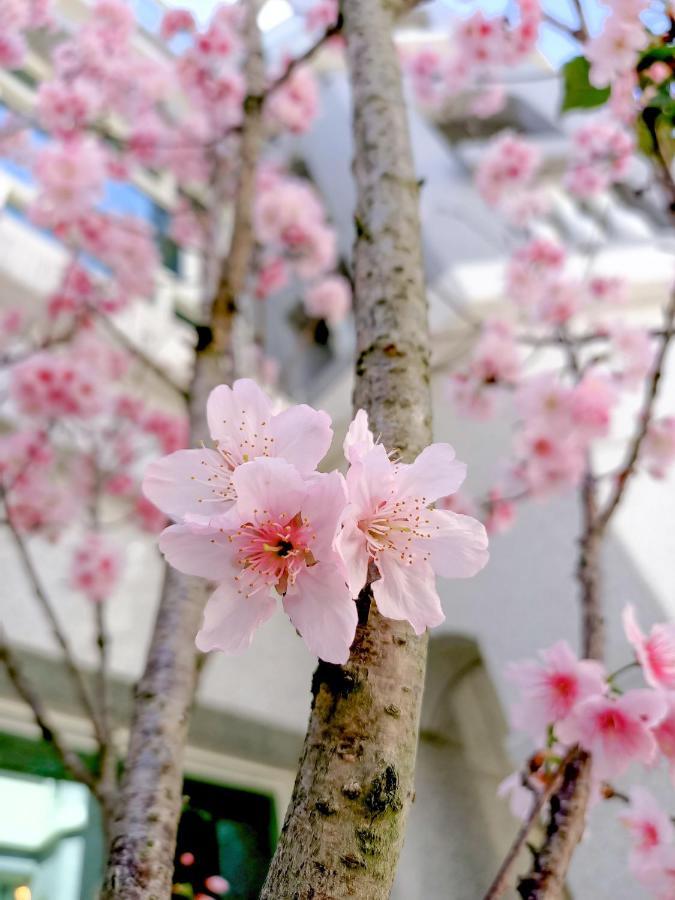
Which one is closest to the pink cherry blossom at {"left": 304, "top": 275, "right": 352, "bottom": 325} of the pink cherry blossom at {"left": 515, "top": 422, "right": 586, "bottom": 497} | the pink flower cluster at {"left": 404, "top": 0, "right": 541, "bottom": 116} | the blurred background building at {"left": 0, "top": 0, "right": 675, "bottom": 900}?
the blurred background building at {"left": 0, "top": 0, "right": 675, "bottom": 900}

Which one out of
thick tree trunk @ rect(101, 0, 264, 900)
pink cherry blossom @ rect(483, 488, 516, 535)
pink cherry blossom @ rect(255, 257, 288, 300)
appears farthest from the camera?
pink cherry blossom @ rect(255, 257, 288, 300)

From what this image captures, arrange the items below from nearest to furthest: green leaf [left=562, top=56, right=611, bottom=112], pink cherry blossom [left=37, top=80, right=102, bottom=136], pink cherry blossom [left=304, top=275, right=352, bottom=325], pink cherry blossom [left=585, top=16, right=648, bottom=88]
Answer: pink cherry blossom [left=585, top=16, right=648, bottom=88] < green leaf [left=562, top=56, right=611, bottom=112] < pink cherry blossom [left=37, top=80, right=102, bottom=136] < pink cherry blossom [left=304, top=275, right=352, bottom=325]

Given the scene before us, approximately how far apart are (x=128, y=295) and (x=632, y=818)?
2.72m

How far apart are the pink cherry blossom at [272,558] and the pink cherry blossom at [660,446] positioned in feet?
5.91

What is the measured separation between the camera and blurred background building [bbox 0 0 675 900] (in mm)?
1646

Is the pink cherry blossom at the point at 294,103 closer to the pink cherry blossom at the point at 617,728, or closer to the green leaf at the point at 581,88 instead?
the green leaf at the point at 581,88

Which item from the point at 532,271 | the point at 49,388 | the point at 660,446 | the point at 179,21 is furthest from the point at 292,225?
the point at 660,446

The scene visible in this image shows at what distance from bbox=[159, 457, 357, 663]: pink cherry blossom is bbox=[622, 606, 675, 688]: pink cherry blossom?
1.65ft

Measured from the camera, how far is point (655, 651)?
862 millimetres

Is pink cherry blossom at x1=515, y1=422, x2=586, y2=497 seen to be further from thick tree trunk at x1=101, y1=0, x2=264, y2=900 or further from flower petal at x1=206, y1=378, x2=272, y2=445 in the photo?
flower petal at x1=206, y1=378, x2=272, y2=445

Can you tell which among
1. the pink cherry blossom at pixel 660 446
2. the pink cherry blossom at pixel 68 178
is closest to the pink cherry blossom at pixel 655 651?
the pink cherry blossom at pixel 660 446

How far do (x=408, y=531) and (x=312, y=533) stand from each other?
0.25 feet

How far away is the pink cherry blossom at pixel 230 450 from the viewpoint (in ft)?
1.70

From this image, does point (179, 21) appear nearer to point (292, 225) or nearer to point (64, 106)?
point (64, 106)
